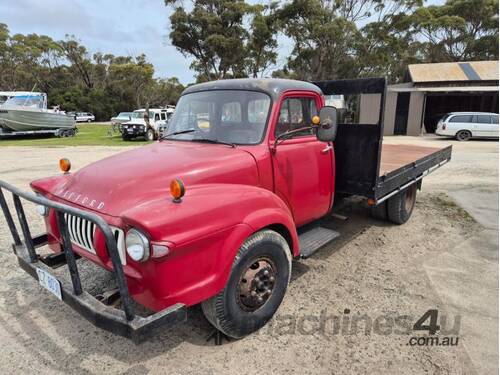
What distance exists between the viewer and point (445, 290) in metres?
3.52

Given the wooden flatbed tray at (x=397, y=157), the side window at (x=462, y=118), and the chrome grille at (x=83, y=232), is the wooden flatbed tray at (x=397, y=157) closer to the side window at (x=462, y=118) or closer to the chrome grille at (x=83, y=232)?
the chrome grille at (x=83, y=232)

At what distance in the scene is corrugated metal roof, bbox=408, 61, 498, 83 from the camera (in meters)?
21.8

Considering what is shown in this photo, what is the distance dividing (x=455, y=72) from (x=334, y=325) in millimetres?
24885

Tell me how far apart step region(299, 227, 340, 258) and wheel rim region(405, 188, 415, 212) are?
2.25 m

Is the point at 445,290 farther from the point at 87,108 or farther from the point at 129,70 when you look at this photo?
the point at 87,108

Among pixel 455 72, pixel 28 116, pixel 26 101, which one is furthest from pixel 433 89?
pixel 26 101

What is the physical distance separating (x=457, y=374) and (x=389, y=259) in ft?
6.24

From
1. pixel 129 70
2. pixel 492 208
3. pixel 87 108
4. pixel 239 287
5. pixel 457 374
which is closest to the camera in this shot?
pixel 457 374

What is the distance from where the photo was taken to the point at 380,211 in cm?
543

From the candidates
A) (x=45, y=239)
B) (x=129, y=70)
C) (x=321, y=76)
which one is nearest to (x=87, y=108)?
(x=129, y=70)

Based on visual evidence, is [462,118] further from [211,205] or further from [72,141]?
[72,141]

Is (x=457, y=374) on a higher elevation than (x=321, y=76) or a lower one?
lower

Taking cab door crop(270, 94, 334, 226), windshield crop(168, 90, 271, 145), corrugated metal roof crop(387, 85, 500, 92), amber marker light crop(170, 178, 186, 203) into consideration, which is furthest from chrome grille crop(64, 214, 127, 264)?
corrugated metal roof crop(387, 85, 500, 92)

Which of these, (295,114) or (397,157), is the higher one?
(295,114)
